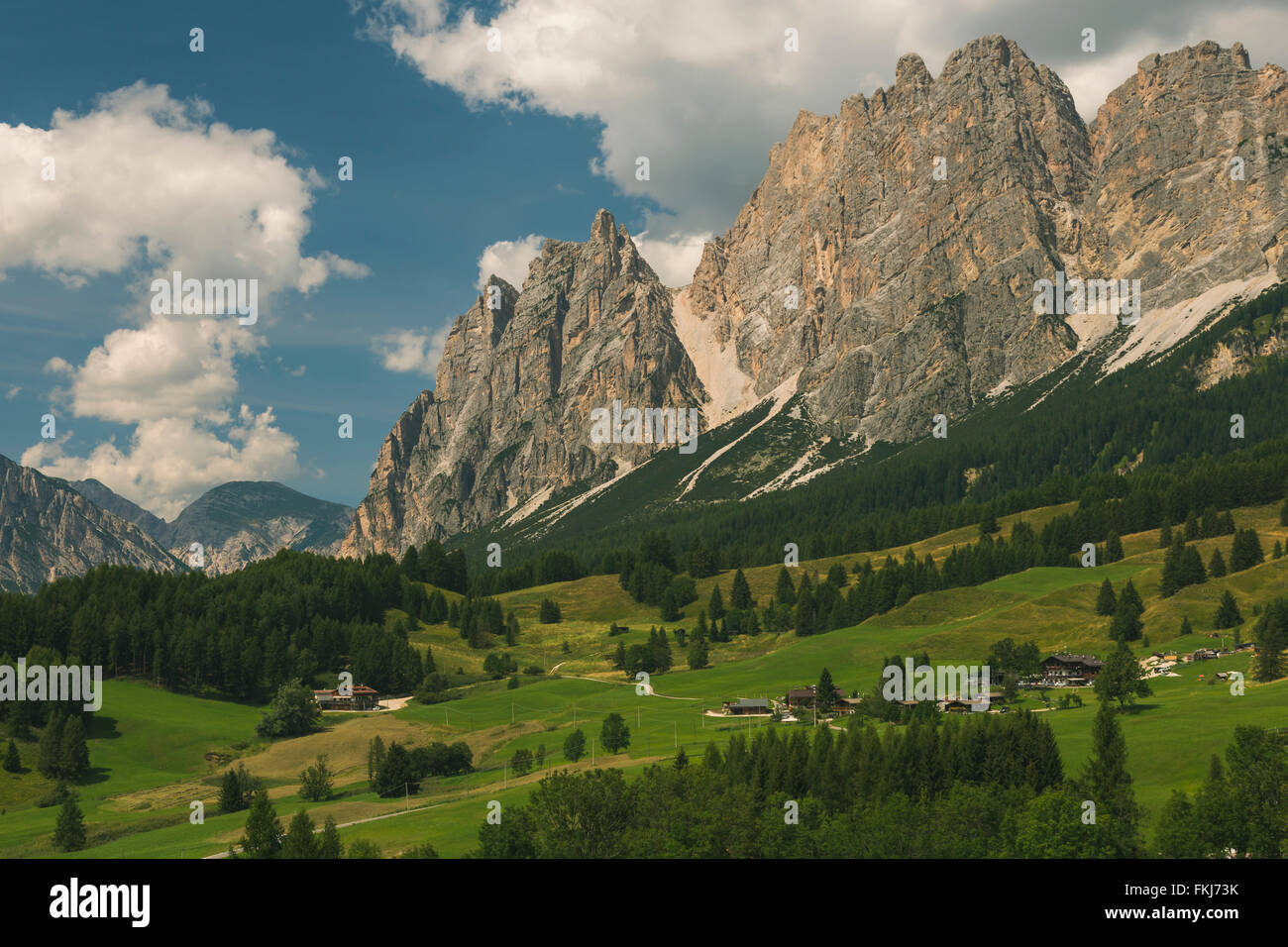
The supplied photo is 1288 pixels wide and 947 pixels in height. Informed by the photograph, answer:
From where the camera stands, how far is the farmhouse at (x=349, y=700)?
6029 inches

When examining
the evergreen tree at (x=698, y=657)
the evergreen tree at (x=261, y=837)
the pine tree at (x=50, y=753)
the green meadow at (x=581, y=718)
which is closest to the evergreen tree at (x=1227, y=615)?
the green meadow at (x=581, y=718)

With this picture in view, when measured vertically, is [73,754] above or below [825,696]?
below

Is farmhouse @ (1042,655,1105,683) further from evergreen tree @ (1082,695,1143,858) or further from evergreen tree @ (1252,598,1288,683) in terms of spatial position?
evergreen tree @ (1082,695,1143,858)

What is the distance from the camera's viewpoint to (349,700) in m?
154

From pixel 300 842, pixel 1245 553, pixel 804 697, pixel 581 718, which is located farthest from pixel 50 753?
pixel 1245 553

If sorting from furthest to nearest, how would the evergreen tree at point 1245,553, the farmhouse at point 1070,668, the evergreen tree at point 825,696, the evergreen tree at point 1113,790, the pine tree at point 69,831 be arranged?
the evergreen tree at point 1245,553 < the farmhouse at point 1070,668 < the evergreen tree at point 825,696 < the pine tree at point 69,831 < the evergreen tree at point 1113,790

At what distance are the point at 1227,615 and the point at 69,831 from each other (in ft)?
459

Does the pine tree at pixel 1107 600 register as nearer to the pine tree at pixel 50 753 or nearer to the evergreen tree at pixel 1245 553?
the evergreen tree at pixel 1245 553

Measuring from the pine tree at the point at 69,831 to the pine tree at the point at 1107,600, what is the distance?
138 meters

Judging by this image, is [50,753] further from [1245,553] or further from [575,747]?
[1245,553]
